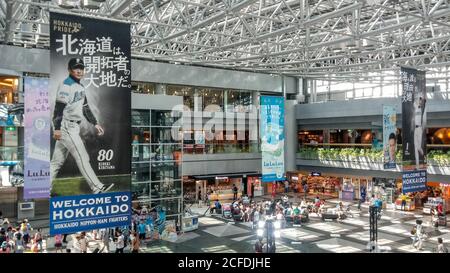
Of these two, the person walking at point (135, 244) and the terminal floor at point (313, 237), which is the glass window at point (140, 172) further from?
the person walking at point (135, 244)

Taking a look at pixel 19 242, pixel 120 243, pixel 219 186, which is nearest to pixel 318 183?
pixel 219 186

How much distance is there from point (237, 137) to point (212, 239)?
16.1 metres

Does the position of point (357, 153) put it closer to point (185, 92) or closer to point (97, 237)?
point (185, 92)

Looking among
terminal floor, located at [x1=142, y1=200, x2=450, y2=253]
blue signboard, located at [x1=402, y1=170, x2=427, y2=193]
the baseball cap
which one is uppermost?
the baseball cap

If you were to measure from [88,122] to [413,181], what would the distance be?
468 inches

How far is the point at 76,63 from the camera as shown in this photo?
645cm

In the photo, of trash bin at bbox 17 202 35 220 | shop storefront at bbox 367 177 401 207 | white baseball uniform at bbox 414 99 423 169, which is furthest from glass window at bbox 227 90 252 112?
white baseball uniform at bbox 414 99 423 169

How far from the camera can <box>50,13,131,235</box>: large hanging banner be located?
6.36 meters

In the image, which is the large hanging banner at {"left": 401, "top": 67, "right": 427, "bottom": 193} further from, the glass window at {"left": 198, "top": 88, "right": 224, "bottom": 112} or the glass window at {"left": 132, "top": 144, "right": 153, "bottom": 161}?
the glass window at {"left": 198, "top": 88, "right": 224, "bottom": 112}

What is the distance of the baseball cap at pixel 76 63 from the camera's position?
21.0ft

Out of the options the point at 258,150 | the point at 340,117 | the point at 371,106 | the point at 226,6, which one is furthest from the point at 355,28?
the point at 258,150

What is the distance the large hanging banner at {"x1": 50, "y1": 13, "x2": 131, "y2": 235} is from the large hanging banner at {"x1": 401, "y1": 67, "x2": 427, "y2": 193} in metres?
10.4

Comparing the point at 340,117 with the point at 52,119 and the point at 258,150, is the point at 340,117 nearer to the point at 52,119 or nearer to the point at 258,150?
the point at 258,150

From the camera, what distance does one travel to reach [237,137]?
3522 cm
